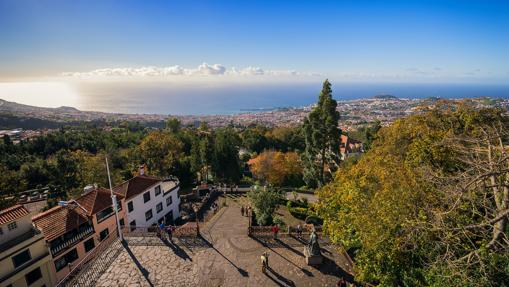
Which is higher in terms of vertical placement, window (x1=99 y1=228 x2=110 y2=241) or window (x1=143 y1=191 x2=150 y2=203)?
window (x1=143 y1=191 x2=150 y2=203)

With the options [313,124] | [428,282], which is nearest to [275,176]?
[313,124]

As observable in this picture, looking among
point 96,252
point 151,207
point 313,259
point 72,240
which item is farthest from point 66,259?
point 313,259

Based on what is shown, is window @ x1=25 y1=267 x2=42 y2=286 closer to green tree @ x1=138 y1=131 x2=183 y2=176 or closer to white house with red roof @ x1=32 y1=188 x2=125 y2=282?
white house with red roof @ x1=32 y1=188 x2=125 y2=282

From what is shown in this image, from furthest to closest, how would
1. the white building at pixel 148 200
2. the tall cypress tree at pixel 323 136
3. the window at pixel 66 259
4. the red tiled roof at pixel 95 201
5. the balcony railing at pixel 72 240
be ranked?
the tall cypress tree at pixel 323 136 < the white building at pixel 148 200 < the red tiled roof at pixel 95 201 < the window at pixel 66 259 < the balcony railing at pixel 72 240

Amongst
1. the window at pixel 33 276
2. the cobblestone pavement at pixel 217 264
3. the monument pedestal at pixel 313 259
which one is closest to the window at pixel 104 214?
the window at pixel 33 276

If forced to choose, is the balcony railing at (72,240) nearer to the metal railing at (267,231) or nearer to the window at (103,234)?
the window at (103,234)

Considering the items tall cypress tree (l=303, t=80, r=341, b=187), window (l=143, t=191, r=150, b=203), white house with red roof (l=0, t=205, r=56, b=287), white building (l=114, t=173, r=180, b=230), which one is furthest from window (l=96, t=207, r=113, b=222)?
tall cypress tree (l=303, t=80, r=341, b=187)
